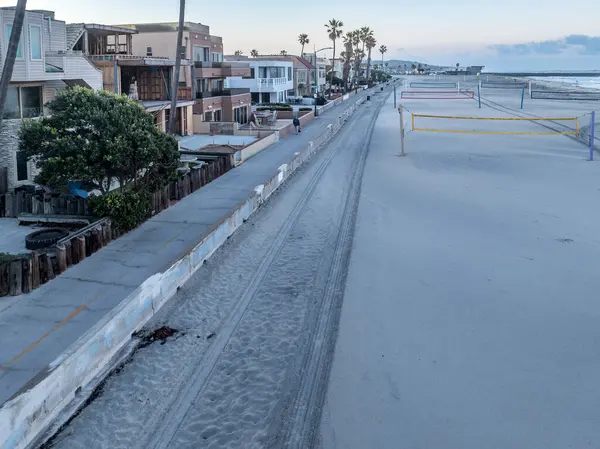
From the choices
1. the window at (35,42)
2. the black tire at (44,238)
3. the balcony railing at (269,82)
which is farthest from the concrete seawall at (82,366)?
the balcony railing at (269,82)

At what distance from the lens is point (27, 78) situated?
74.6ft

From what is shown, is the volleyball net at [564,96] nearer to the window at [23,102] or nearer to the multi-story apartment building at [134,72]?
the multi-story apartment building at [134,72]

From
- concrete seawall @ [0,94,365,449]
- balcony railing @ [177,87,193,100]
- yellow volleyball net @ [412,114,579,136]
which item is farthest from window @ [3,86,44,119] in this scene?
yellow volleyball net @ [412,114,579,136]

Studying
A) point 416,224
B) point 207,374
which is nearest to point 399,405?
point 207,374

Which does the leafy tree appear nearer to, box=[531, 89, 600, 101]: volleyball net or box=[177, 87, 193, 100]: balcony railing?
box=[177, 87, 193, 100]: balcony railing

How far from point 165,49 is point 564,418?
44694 millimetres

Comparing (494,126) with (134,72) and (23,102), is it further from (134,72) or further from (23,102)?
(23,102)

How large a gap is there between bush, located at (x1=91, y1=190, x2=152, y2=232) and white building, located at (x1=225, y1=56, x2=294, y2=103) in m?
48.4

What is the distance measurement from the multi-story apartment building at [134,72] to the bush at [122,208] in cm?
1638

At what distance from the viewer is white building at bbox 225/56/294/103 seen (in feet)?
224

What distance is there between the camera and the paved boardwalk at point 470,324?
28.9 ft

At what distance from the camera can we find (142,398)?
31.4 feet

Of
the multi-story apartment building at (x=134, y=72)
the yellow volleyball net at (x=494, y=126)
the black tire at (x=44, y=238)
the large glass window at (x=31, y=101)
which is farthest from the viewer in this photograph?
the yellow volleyball net at (x=494, y=126)

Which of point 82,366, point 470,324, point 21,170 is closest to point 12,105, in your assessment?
point 21,170
